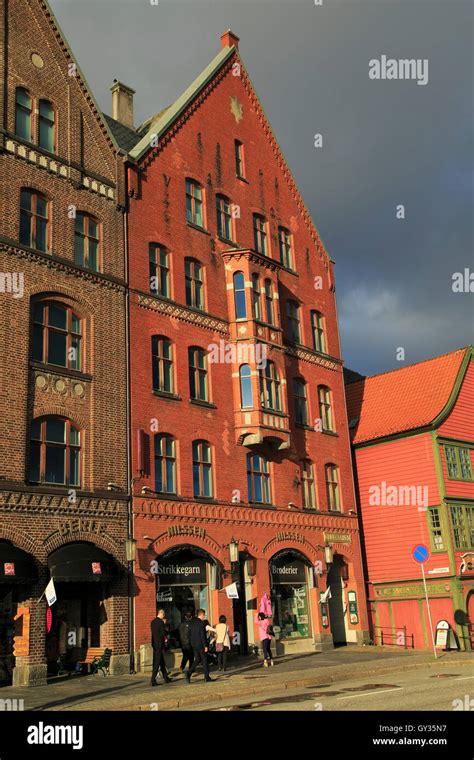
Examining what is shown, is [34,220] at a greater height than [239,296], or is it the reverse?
[239,296]

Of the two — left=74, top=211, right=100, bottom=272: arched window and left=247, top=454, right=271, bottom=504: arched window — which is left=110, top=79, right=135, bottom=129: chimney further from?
left=247, top=454, right=271, bottom=504: arched window

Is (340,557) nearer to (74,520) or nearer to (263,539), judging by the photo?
(263,539)

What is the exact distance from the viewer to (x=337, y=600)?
34375 millimetres

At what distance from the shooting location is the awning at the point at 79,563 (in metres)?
21.5

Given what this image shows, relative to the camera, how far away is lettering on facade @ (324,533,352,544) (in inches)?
1318

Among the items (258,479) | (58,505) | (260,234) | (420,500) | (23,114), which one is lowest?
(58,505)

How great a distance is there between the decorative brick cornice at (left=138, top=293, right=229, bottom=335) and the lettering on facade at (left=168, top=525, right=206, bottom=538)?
7.84 m

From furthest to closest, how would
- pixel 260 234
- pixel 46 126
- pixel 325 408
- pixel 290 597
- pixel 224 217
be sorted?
pixel 325 408
pixel 260 234
pixel 224 217
pixel 290 597
pixel 46 126

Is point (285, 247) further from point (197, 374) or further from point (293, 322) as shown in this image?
point (197, 374)

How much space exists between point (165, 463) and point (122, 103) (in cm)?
1921

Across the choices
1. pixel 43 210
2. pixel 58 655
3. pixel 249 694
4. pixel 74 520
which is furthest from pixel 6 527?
pixel 43 210

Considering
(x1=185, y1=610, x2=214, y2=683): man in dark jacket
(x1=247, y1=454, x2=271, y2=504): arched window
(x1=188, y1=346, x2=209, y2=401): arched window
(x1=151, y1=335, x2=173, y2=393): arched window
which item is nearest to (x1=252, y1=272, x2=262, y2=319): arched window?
Result: (x1=188, y1=346, x2=209, y2=401): arched window

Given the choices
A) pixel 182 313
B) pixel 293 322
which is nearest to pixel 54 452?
pixel 182 313
